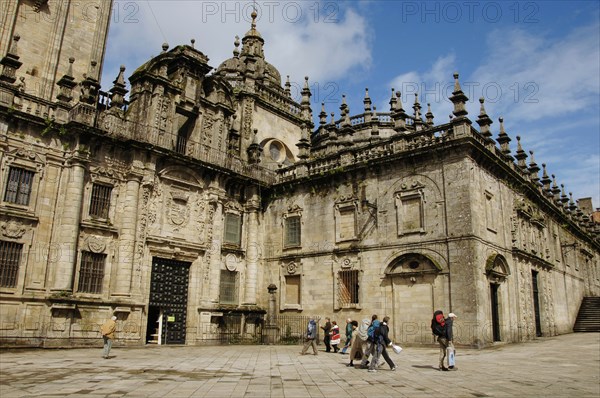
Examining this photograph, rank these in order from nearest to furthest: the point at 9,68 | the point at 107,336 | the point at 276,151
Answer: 1. the point at 107,336
2. the point at 9,68
3. the point at 276,151

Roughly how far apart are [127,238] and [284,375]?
1197 centimetres

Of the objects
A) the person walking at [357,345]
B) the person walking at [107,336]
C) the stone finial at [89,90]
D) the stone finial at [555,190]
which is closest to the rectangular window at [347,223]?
the person walking at [357,345]

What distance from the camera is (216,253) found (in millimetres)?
24438

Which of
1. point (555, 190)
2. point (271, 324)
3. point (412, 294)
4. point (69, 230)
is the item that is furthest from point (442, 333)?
point (555, 190)

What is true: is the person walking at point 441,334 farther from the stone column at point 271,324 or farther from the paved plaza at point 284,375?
the stone column at point 271,324

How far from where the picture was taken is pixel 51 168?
1964 cm

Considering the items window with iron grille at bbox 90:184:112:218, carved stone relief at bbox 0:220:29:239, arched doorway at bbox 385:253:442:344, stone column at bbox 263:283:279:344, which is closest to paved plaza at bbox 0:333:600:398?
arched doorway at bbox 385:253:442:344

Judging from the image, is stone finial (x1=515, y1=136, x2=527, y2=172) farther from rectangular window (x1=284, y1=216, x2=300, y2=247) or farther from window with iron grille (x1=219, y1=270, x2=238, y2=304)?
window with iron grille (x1=219, y1=270, x2=238, y2=304)

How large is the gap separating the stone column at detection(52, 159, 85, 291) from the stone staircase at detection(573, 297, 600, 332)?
104 feet

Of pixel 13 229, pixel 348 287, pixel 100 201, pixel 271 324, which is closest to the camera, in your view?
pixel 13 229

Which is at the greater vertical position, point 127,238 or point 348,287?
point 127,238

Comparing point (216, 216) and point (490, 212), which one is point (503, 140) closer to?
point (490, 212)

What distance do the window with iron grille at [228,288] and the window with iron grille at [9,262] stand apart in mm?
9691

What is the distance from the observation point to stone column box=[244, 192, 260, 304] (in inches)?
1008
